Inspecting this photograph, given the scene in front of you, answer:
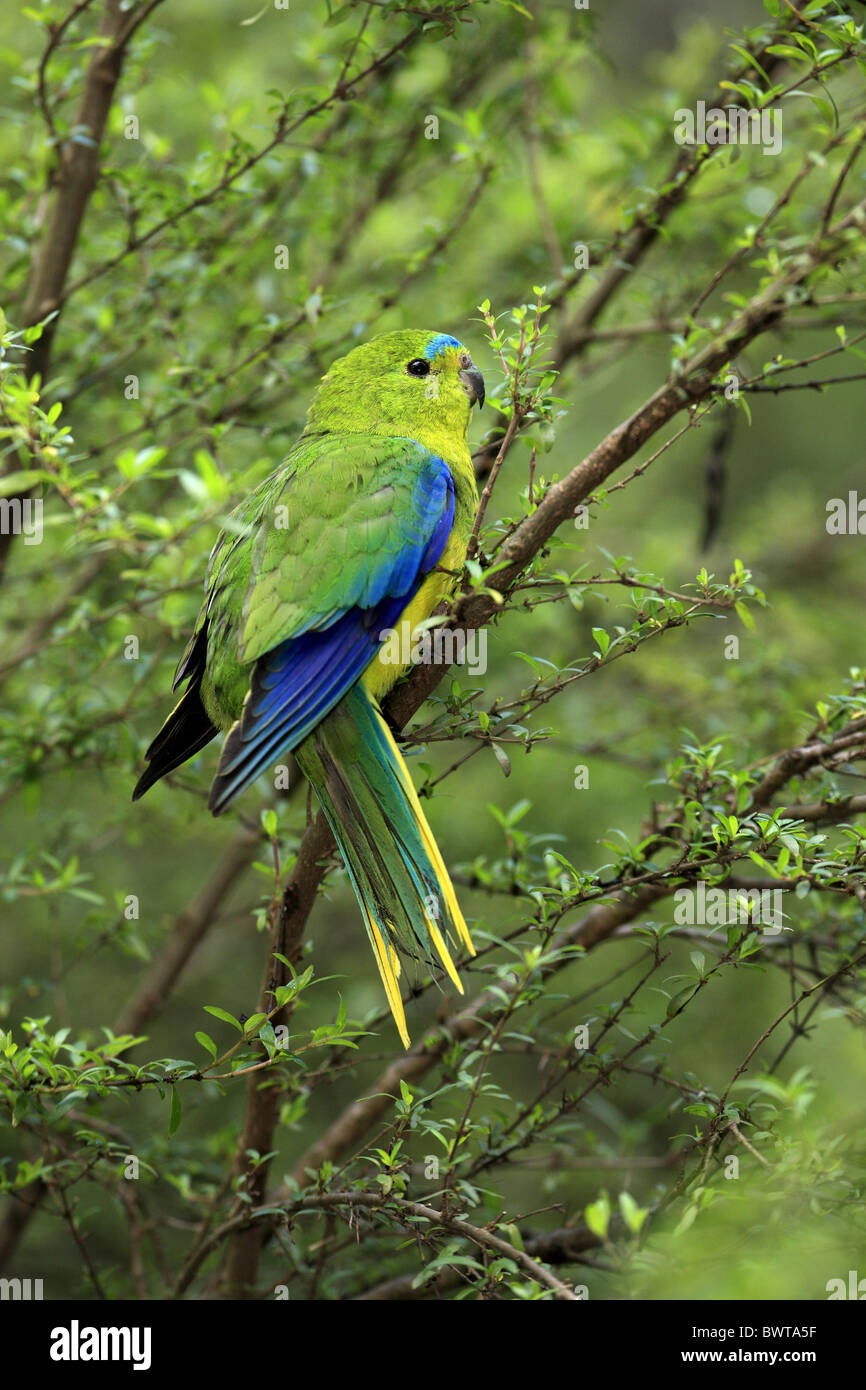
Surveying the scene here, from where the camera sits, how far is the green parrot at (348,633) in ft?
8.45

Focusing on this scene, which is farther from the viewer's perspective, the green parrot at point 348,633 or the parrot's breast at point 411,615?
the parrot's breast at point 411,615

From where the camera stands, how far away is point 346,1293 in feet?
10.6

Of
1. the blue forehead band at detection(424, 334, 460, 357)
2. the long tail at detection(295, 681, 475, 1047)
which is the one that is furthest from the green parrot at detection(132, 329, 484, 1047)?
the blue forehead band at detection(424, 334, 460, 357)

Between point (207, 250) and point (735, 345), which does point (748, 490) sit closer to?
point (207, 250)

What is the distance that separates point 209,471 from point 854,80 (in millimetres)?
5865

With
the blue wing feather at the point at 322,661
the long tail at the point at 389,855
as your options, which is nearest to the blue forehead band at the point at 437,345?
the blue wing feather at the point at 322,661

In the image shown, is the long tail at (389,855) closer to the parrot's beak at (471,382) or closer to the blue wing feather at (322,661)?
the blue wing feather at (322,661)

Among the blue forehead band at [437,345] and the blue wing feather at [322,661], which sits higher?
the blue forehead band at [437,345]

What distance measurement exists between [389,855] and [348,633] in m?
0.56

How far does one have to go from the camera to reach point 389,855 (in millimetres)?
2586

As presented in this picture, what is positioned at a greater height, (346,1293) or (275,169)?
(275,169)

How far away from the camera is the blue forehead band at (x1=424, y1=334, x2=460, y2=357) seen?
10.8 ft

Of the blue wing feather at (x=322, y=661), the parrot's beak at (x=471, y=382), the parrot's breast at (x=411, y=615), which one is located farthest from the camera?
the parrot's beak at (x=471, y=382)

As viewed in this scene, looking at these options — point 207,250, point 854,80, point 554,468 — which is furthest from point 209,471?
point 854,80
